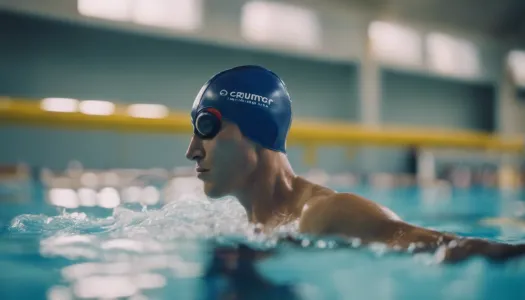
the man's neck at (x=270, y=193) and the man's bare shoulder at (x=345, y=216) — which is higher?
the man's neck at (x=270, y=193)

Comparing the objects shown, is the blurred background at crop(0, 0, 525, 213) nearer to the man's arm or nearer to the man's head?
the man's head

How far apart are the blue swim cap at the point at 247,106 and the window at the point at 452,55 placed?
1594 cm

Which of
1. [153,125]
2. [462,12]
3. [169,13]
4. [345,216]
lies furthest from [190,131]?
[462,12]

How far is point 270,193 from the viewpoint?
2.42 meters

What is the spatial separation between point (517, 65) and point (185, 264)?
19.9 m

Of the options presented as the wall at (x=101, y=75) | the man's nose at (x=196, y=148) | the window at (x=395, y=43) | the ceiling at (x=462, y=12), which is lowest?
the man's nose at (x=196, y=148)

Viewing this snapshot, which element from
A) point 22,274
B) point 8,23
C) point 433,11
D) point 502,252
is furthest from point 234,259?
point 433,11

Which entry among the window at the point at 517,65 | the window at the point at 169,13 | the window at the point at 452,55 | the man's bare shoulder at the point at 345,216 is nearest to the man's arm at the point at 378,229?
the man's bare shoulder at the point at 345,216

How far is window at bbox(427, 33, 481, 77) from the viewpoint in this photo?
17562mm

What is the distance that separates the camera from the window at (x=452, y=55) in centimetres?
1756

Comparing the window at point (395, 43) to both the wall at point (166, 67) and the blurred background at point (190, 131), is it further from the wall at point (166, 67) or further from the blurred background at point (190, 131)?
the wall at point (166, 67)

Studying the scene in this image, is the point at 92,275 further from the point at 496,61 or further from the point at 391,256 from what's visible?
the point at 496,61

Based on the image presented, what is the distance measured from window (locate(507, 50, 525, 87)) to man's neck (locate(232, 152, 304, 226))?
19.1m

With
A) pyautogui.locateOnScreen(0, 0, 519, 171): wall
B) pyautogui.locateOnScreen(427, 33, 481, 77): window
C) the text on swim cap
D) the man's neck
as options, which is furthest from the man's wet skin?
pyautogui.locateOnScreen(427, 33, 481, 77): window
